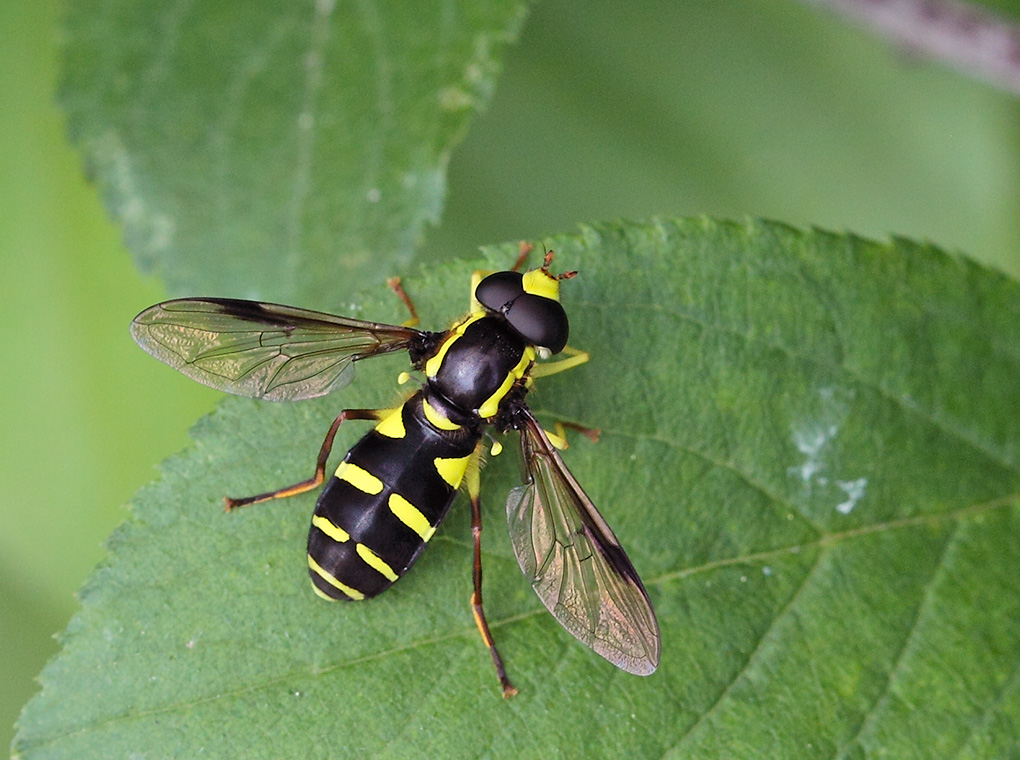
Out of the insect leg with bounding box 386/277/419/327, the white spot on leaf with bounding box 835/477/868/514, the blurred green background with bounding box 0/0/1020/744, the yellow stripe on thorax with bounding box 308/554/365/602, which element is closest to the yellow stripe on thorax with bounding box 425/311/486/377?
the insect leg with bounding box 386/277/419/327

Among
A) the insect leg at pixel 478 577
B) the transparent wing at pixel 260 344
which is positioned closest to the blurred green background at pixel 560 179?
the transparent wing at pixel 260 344

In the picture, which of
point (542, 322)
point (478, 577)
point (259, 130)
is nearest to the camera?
point (478, 577)

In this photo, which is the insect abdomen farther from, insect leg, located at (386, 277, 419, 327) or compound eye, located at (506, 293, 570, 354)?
compound eye, located at (506, 293, 570, 354)

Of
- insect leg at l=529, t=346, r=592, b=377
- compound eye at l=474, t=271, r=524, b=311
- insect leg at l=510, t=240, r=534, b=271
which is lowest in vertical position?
insect leg at l=529, t=346, r=592, b=377

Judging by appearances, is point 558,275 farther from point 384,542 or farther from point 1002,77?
point 1002,77

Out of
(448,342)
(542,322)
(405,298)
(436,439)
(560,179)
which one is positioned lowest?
(560,179)

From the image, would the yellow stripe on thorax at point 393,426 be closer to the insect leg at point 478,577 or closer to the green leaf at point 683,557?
the green leaf at point 683,557

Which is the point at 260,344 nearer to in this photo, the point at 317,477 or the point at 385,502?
the point at 317,477

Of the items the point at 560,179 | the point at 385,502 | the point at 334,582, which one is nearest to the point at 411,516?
the point at 385,502
